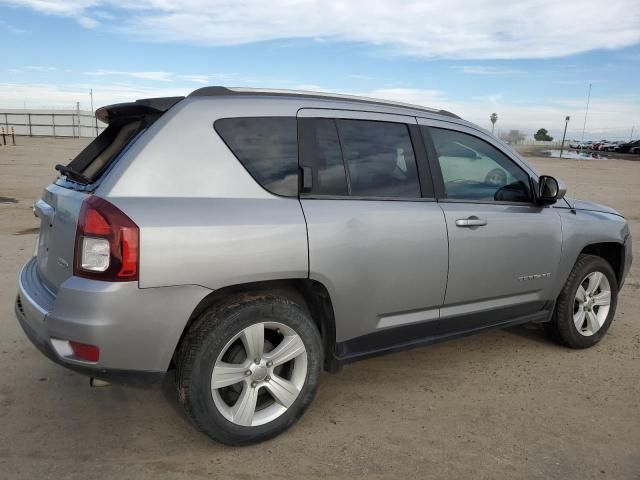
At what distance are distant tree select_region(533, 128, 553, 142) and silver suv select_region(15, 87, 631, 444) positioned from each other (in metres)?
109

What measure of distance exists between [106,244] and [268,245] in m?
0.74

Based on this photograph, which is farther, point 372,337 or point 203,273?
point 372,337

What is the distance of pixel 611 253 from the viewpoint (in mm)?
4625

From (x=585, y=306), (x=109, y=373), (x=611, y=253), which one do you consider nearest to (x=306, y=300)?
(x=109, y=373)

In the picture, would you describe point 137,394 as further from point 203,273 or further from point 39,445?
point 203,273

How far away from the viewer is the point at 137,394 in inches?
137

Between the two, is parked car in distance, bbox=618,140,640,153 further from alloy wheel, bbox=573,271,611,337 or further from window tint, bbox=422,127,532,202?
window tint, bbox=422,127,532,202

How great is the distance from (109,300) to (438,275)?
6.20 ft

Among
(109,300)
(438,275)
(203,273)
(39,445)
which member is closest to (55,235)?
(109,300)

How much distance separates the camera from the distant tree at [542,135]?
105 meters

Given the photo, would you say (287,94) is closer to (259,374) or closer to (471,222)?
(471,222)

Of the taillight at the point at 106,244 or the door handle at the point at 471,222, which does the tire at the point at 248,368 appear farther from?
the door handle at the point at 471,222

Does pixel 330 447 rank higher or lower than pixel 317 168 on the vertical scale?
lower

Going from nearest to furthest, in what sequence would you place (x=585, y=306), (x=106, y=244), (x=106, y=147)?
1. (x=106, y=244)
2. (x=106, y=147)
3. (x=585, y=306)
